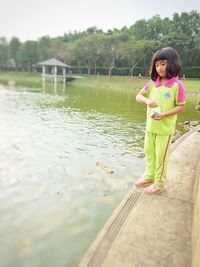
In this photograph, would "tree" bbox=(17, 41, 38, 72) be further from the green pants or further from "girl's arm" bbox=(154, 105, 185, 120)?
"girl's arm" bbox=(154, 105, 185, 120)

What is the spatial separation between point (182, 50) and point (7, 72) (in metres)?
44.5

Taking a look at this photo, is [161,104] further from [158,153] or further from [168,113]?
[158,153]

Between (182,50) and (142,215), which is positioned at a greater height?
(182,50)

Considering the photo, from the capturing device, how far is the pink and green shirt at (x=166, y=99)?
303 centimetres

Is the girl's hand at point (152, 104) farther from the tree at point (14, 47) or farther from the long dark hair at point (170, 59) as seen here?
the tree at point (14, 47)

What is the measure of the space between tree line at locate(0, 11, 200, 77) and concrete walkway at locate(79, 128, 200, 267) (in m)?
42.1

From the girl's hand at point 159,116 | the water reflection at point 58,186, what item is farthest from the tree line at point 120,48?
the girl's hand at point 159,116

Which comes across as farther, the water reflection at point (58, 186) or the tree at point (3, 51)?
the tree at point (3, 51)

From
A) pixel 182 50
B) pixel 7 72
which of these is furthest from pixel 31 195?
pixel 7 72

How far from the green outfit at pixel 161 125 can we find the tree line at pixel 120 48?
41717 millimetres

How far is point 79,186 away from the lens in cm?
422

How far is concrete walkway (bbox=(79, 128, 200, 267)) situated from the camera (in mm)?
2094

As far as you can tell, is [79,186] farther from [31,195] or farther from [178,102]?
[178,102]

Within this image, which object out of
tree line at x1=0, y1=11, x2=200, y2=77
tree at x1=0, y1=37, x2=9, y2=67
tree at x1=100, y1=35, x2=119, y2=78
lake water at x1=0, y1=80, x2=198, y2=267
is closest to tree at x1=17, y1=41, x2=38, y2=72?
tree line at x1=0, y1=11, x2=200, y2=77
